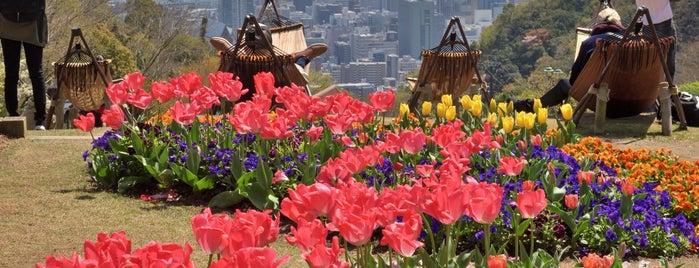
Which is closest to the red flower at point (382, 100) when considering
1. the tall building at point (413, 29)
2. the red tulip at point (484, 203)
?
the red tulip at point (484, 203)

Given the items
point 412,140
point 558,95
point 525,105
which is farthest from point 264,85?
point 558,95

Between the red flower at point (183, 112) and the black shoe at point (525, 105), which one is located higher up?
the red flower at point (183, 112)

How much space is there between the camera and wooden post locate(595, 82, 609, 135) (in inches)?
380

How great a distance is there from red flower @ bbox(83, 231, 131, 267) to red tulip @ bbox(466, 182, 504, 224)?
1031 millimetres

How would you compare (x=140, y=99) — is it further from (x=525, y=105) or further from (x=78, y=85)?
(x=525, y=105)

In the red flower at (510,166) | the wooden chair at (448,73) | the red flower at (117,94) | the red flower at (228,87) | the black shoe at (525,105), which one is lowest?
the black shoe at (525,105)

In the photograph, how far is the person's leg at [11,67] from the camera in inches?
383

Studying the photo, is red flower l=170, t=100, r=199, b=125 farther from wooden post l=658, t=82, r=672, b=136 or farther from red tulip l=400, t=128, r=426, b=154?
wooden post l=658, t=82, r=672, b=136

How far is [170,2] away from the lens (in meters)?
42.7

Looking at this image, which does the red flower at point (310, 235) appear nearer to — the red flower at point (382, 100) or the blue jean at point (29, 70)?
the red flower at point (382, 100)

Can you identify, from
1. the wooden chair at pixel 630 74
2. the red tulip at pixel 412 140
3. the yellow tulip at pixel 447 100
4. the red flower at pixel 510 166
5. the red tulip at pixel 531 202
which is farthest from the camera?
the wooden chair at pixel 630 74

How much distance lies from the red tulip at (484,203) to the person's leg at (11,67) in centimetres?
692

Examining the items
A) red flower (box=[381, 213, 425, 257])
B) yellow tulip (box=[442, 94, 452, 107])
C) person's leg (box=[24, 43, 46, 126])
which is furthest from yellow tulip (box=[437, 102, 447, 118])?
red flower (box=[381, 213, 425, 257])

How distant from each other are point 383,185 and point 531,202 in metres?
2.24
